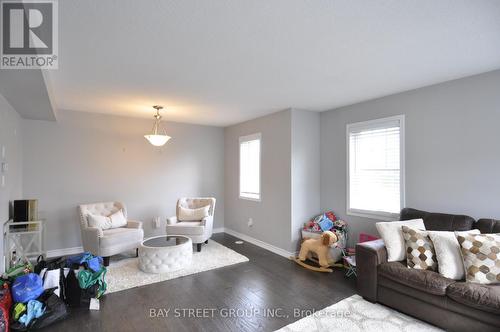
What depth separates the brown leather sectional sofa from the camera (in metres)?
2.15

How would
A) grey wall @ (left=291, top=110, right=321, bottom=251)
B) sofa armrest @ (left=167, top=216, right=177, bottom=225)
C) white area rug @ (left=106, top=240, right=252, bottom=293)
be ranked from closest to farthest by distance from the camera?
white area rug @ (left=106, top=240, right=252, bottom=293), grey wall @ (left=291, top=110, right=321, bottom=251), sofa armrest @ (left=167, top=216, right=177, bottom=225)

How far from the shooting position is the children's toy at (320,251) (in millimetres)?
3793

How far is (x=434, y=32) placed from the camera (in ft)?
6.79

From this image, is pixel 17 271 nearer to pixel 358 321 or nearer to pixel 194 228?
pixel 194 228

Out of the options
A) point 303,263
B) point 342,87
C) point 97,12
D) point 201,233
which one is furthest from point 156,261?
point 342,87

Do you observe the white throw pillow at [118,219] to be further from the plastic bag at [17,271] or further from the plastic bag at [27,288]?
the plastic bag at [27,288]

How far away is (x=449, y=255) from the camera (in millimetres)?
2496

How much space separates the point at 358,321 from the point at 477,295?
3.24 feet

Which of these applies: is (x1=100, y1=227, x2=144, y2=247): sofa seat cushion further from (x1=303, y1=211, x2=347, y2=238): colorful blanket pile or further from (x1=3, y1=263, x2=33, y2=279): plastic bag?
(x1=303, y1=211, x2=347, y2=238): colorful blanket pile

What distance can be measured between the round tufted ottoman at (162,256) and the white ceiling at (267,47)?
2.13 metres

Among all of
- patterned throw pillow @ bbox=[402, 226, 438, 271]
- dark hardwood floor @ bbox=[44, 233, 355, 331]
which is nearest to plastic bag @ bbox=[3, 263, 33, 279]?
dark hardwood floor @ bbox=[44, 233, 355, 331]

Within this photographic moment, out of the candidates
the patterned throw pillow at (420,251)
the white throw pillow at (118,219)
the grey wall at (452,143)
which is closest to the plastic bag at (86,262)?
the white throw pillow at (118,219)

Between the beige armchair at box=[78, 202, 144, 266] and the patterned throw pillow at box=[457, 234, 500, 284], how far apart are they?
159 inches

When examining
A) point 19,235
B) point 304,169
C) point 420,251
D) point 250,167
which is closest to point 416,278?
point 420,251
